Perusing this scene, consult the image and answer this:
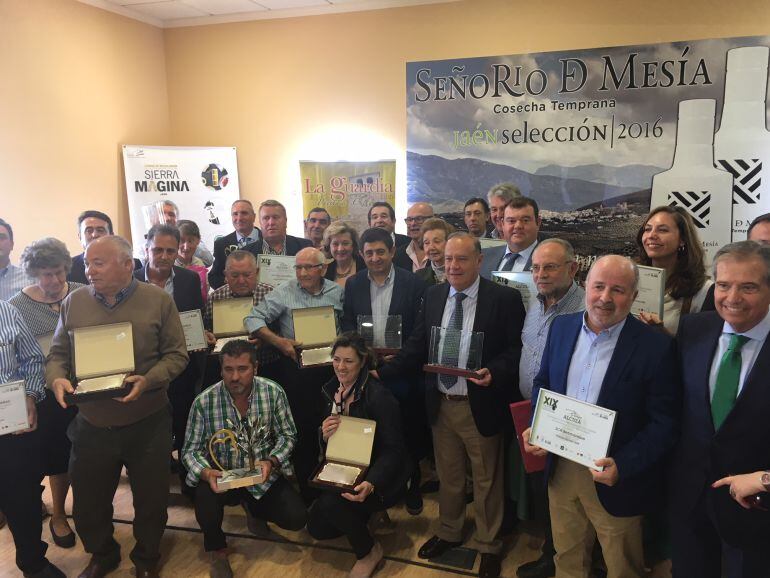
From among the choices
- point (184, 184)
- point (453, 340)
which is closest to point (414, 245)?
point (453, 340)

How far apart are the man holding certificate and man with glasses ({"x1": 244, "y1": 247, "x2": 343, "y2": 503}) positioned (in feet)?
3.96

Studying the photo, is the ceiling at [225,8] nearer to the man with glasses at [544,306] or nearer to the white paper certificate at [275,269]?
the white paper certificate at [275,269]

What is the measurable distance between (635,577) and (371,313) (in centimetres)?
190

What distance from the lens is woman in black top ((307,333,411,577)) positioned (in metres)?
2.84

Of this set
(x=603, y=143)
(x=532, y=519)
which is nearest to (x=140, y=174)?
(x=603, y=143)

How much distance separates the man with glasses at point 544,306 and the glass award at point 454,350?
0.24 meters

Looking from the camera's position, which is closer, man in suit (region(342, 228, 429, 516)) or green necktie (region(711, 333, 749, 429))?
green necktie (region(711, 333, 749, 429))

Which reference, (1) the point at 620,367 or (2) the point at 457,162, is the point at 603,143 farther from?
(1) the point at 620,367

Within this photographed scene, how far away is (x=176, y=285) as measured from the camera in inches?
138

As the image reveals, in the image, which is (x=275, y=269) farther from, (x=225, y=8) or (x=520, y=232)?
(x=225, y=8)

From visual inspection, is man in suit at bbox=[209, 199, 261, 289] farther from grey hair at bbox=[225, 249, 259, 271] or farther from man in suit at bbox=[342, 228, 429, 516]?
man in suit at bbox=[342, 228, 429, 516]

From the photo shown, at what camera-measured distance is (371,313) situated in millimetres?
3273

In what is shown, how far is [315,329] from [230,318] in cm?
65

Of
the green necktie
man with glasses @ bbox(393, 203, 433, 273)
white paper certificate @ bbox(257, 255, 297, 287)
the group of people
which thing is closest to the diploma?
the group of people
